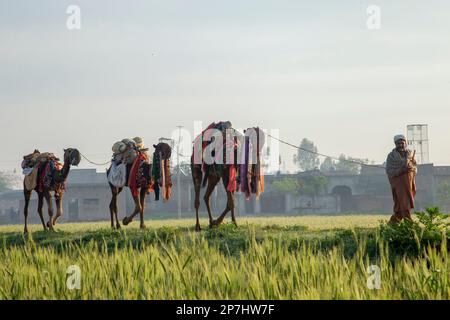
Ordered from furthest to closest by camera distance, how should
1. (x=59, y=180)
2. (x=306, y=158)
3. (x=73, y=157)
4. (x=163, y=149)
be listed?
(x=306, y=158) → (x=59, y=180) → (x=73, y=157) → (x=163, y=149)

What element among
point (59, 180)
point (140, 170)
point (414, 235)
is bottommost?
point (414, 235)

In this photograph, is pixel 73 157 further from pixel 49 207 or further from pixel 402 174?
pixel 402 174

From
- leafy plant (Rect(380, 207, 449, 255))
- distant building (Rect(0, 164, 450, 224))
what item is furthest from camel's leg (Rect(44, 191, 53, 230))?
distant building (Rect(0, 164, 450, 224))

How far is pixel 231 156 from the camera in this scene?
16.6m

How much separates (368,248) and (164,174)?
7013mm

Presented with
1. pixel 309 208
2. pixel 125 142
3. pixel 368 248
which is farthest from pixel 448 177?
pixel 368 248

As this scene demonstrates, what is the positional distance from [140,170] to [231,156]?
292 cm

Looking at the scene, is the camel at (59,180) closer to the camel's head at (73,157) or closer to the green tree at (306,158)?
the camel's head at (73,157)

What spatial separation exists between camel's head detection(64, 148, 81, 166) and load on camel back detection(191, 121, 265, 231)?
3.86 metres

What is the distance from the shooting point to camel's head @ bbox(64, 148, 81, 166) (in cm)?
1959

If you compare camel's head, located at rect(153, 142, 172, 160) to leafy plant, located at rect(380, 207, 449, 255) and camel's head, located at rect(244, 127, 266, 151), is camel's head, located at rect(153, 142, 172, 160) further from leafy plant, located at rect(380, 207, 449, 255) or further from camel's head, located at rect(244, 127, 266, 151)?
leafy plant, located at rect(380, 207, 449, 255)

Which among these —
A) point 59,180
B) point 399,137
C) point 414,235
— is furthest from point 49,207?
point 414,235

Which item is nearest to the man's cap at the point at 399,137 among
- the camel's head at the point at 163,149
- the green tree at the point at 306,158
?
the camel's head at the point at 163,149
